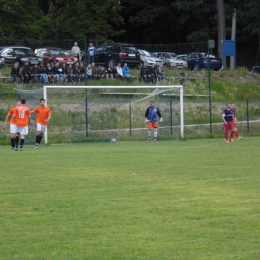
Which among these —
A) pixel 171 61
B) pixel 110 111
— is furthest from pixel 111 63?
pixel 171 61

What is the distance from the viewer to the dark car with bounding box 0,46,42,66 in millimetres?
35375

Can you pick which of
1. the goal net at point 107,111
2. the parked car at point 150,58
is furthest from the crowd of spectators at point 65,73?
the parked car at point 150,58

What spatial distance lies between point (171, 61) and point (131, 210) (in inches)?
1060

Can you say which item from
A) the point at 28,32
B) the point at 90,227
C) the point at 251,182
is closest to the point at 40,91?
the point at 251,182

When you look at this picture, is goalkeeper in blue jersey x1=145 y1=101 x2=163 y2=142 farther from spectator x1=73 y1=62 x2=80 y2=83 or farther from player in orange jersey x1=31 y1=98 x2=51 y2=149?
player in orange jersey x1=31 y1=98 x2=51 y2=149

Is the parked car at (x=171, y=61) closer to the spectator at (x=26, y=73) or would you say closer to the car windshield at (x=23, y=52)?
the car windshield at (x=23, y=52)

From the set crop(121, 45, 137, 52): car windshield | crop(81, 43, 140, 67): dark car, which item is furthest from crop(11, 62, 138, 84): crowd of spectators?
crop(121, 45, 137, 52): car windshield

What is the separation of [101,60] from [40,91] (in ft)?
17.4

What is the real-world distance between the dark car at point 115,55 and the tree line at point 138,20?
1657 centimetres

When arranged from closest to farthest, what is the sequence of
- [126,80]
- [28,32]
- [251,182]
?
[251,182], [126,80], [28,32]

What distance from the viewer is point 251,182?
43.0 ft

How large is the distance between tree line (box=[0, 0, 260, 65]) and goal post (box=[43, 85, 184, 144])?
70.4 ft

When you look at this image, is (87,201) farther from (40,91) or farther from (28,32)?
(28,32)

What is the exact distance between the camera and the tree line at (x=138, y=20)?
51.5 meters
